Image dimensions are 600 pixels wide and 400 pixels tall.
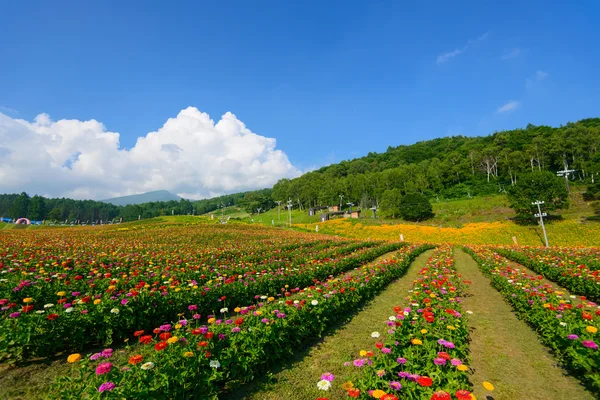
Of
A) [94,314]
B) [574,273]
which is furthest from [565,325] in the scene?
[94,314]

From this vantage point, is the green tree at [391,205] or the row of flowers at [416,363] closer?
the row of flowers at [416,363]

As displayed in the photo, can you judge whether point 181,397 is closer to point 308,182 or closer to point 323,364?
point 323,364

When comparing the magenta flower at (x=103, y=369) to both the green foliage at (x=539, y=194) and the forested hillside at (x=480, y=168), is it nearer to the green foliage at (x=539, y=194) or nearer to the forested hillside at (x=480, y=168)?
the green foliage at (x=539, y=194)

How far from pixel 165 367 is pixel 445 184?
341 feet

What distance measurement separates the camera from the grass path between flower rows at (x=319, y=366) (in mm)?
4074

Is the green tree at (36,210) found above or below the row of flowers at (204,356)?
above

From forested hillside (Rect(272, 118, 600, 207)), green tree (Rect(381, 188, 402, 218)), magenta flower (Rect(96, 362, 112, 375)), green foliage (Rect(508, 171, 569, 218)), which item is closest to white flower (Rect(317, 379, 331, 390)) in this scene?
magenta flower (Rect(96, 362, 112, 375))

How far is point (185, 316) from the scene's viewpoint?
6.94 meters

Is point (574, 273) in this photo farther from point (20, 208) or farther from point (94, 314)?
point (20, 208)

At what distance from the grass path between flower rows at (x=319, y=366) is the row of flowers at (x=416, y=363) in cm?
31

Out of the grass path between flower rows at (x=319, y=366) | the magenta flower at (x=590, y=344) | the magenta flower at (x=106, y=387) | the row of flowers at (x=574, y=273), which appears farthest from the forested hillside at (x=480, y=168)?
the magenta flower at (x=106, y=387)

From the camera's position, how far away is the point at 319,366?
16.3 feet

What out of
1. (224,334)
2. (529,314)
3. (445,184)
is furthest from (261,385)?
(445,184)

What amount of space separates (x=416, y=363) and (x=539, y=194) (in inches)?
2007
